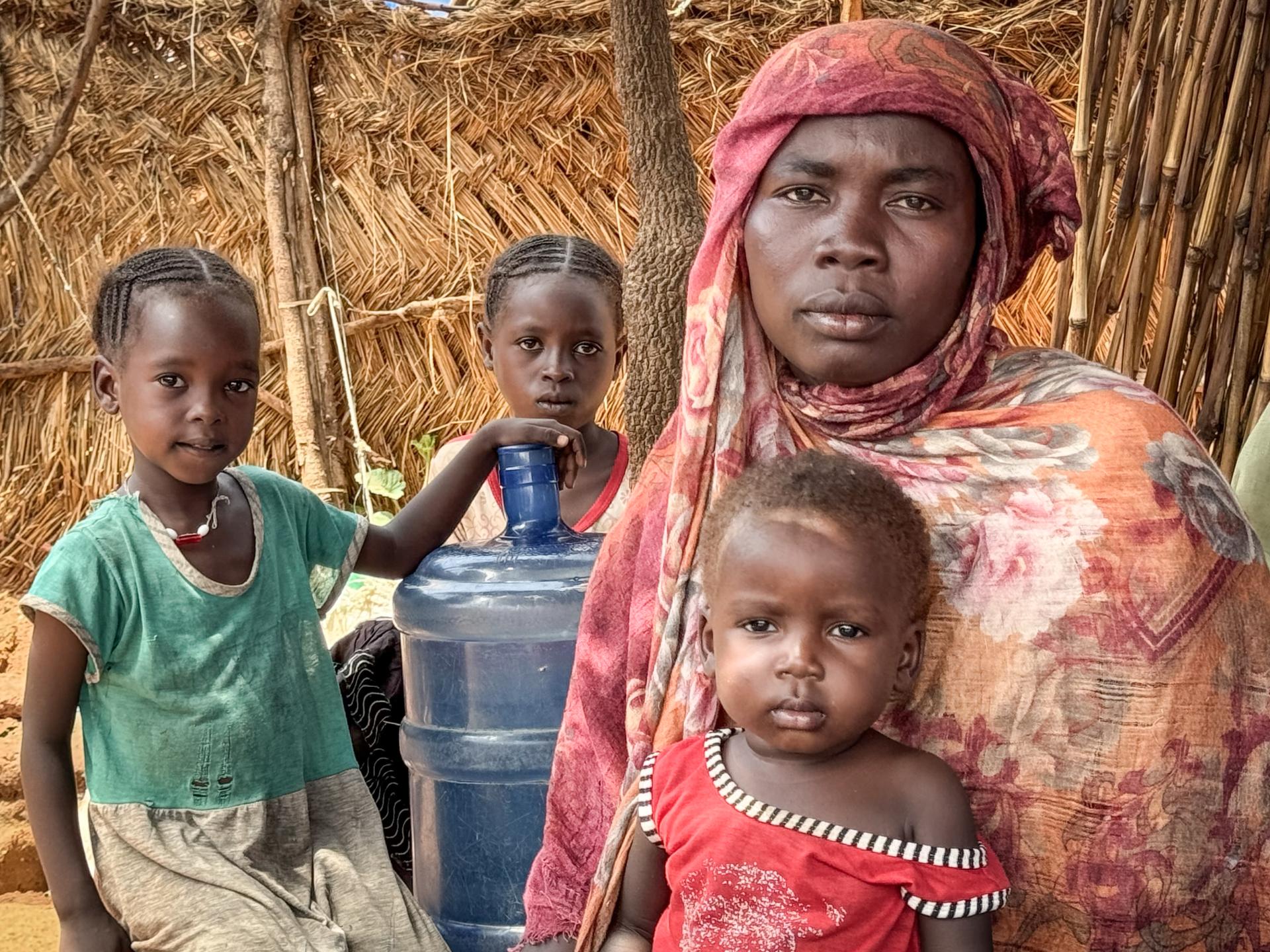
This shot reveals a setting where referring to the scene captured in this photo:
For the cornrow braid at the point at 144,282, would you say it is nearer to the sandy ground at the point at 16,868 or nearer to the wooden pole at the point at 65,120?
the sandy ground at the point at 16,868

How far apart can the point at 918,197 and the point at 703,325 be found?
0.34 metres

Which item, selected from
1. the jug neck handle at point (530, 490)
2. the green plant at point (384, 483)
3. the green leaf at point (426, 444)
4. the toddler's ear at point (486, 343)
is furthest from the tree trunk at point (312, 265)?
the jug neck handle at point (530, 490)

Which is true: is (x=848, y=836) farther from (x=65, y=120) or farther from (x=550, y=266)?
(x=65, y=120)

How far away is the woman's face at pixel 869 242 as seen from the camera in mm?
1778

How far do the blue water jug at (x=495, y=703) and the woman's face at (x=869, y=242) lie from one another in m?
1.04

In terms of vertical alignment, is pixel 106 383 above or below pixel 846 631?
above

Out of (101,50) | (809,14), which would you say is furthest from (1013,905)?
(101,50)

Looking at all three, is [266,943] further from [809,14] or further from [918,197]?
[809,14]

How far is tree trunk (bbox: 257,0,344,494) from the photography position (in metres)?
5.85

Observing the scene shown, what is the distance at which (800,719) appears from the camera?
1.62 metres

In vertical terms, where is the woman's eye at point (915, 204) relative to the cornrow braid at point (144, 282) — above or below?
above

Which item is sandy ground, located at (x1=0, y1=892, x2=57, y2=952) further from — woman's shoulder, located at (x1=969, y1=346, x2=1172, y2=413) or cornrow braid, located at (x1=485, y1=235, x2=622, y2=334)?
woman's shoulder, located at (x1=969, y1=346, x2=1172, y2=413)

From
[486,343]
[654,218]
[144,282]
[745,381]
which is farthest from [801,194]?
[486,343]

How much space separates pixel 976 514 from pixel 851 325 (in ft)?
0.95
